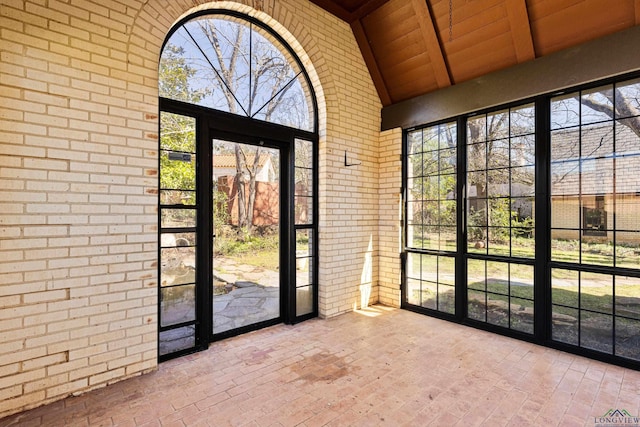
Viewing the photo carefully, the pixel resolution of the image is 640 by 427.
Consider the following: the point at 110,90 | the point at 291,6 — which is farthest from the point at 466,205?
the point at 110,90

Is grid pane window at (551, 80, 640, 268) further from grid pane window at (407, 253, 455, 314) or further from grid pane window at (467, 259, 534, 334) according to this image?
grid pane window at (407, 253, 455, 314)

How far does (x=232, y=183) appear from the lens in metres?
3.31

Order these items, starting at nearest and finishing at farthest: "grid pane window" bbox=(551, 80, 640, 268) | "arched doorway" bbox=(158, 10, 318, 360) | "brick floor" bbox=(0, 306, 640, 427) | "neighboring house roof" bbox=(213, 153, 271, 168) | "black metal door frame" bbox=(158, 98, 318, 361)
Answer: "brick floor" bbox=(0, 306, 640, 427)
"grid pane window" bbox=(551, 80, 640, 268)
"arched doorway" bbox=(158, 10, 318, 360)
"black metal door frame" bbox=(158, 98, 318, 361)
"neighboring house roof" bbox=(213, 153, 271, 168)

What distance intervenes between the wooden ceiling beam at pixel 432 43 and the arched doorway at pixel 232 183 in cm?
143

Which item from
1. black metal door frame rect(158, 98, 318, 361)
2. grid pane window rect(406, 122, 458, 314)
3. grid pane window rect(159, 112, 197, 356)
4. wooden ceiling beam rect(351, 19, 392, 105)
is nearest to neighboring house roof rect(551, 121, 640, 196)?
grid pane window rect(406, 122, 458, 314)

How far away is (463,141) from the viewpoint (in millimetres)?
3744

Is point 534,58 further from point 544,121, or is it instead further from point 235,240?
point 235,240

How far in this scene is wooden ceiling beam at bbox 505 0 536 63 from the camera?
297 cm

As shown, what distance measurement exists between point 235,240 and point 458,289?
2658 mm

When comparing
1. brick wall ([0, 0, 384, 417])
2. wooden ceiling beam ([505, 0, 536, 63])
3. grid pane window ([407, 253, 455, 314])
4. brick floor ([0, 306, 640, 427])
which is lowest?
brick floor ([0, 306, 640, 427])

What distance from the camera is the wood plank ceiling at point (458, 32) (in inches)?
110

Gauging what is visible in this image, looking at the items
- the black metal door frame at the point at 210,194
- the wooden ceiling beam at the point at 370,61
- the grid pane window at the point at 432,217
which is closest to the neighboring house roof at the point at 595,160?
the grid pane window at the point at 432,217

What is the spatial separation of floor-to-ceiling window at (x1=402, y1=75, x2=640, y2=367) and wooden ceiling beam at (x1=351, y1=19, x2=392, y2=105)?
2.65 ft

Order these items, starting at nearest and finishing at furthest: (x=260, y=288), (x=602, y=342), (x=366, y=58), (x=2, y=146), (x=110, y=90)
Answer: (x=2, y=146)
(x=110, y=90)
(x=602, y=342)
(x=260, y=288)
(x=366, y=58)
